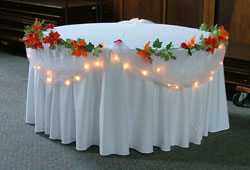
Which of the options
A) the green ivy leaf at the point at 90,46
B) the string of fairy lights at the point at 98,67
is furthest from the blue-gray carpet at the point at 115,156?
the green ivy leaf at the point at 90,46

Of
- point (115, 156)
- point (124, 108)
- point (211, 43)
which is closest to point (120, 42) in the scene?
point (124, 108)

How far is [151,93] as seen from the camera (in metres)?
2.63

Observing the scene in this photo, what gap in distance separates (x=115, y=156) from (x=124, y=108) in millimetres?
318

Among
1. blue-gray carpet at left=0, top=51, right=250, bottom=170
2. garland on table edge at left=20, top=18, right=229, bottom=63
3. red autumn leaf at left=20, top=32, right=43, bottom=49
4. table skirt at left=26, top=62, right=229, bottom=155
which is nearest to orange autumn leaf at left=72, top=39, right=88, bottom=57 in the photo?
garland on table edge at left=20, top=18, right=229, bottom=63

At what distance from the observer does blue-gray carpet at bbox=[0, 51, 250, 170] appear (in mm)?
2588

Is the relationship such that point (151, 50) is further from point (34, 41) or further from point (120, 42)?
point (34, 41)

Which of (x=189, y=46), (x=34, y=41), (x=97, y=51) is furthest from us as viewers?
(x=34, y=41)

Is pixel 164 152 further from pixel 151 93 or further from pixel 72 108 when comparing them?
pixel 72 108

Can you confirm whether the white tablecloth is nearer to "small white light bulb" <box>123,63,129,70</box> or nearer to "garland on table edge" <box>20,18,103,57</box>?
"small white light bulb" <box>123,63,129,70</box>

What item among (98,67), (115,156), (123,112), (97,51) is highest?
(97,51)

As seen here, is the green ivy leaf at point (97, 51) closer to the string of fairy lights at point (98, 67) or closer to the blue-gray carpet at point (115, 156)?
the string of fairy lights at point (98, 67)

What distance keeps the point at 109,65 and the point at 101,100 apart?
223 mm

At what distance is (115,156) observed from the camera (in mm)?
2686

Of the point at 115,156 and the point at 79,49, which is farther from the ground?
the point at 79,49
